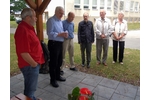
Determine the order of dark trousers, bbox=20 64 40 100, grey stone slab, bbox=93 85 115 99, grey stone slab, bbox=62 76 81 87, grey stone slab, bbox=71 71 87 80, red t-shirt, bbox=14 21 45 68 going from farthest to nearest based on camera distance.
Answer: grey stone slab, bbox=71 71 87 80 → grey stone slab, bbox=62 76 81 87 → grey stone slab, bbox=93 85 115 99 → dark trousers, bbox=20 64 40 100 → red t-shirt, bbox=14 21 45 68

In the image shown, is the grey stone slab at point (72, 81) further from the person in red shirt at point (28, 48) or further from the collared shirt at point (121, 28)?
the collared shirt at point (121, 28)

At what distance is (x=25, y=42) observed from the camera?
1.79 metres

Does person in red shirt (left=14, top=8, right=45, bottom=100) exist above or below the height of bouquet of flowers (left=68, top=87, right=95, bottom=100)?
above

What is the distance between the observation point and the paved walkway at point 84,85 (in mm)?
2848

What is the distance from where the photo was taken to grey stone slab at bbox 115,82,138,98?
2939 mm

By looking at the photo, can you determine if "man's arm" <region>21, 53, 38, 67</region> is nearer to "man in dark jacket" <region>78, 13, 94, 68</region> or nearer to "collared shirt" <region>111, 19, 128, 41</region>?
"man in dark jacket" <region>78, 13, 94, 68</region>

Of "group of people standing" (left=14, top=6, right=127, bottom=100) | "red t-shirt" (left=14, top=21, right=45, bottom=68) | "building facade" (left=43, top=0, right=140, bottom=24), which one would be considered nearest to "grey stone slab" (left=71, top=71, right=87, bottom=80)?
"group of people standing" (left=14, top=6, right=127, bottom=100)

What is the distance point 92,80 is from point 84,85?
35 centimetres

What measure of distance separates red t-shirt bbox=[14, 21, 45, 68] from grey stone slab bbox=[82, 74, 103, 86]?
1805mm

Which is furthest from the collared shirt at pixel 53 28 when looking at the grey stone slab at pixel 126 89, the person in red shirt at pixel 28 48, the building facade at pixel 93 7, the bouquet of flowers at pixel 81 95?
the building facade at pixel 93 7

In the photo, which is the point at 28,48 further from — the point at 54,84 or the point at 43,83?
the point at 43,83

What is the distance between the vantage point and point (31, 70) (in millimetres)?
1980

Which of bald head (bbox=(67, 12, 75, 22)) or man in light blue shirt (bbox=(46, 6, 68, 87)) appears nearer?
man in light blue shirt (bbox=(46, 6, 68, 87))
